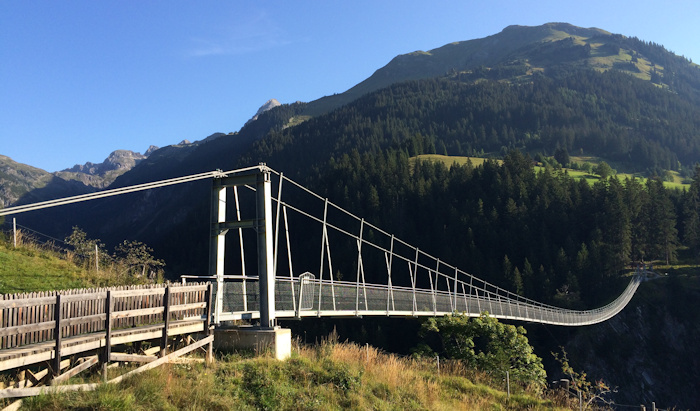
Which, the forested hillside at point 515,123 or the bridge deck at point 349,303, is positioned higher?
the forested hillside at point 515,123

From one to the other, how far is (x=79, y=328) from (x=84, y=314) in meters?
0.17

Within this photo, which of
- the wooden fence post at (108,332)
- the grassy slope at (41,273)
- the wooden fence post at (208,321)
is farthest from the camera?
the grassy slope at (41,273)

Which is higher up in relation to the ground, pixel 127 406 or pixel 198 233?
pixel 198 233

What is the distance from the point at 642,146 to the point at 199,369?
138843mm

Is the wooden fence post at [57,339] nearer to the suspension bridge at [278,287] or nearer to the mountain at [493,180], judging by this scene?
the suspension bridge at [278,287]

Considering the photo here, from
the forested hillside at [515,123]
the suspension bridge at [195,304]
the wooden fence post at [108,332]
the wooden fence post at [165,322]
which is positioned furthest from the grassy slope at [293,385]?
the forested hillside at [515,123]

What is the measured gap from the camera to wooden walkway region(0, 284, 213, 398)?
18.1 ft

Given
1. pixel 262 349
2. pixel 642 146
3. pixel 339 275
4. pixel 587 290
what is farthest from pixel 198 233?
pixel 642 146

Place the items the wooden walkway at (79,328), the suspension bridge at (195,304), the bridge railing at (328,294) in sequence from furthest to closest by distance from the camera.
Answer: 1. the bridge railing at (328,294)
2. the suspension bridge at (195,304)
3. the wooden walkway at (79,328)

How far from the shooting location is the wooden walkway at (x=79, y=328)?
5512 mm

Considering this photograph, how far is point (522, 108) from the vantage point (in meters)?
148

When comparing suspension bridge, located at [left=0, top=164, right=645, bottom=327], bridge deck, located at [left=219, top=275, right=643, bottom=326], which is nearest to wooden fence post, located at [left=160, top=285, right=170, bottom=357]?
suspension bridge, located at [left=0, top=164, right=645, bottom=327]

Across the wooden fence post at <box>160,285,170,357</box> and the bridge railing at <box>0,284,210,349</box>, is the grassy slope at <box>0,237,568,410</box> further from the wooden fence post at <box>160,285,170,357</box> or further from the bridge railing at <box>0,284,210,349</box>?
the bridge railing at <box>0,284,210,349</box>

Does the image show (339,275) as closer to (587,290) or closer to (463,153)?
(587,290)
